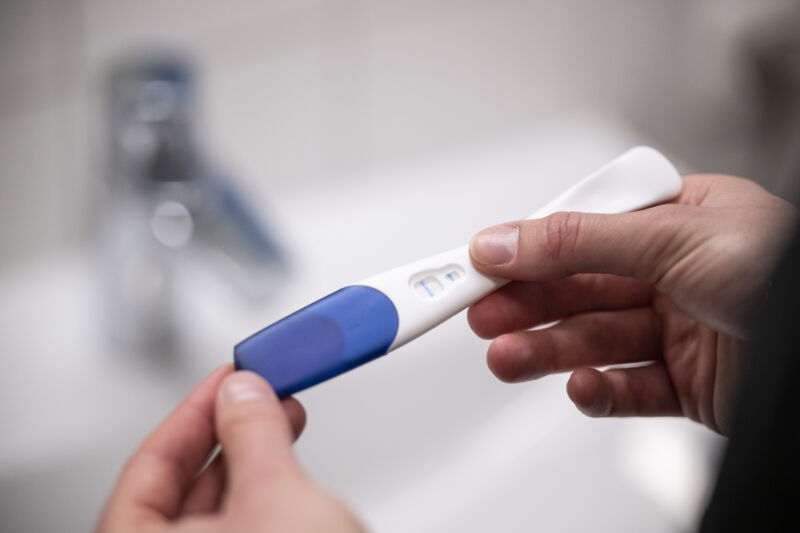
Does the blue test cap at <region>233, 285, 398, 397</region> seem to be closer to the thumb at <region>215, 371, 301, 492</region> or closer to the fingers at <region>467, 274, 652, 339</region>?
the thumb at <region>215, 371, 301, 492</region>

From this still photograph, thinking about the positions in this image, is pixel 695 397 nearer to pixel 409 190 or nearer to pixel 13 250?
pixel 409 190

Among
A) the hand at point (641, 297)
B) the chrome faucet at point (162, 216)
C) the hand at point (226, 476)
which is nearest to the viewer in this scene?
the hand at point (226, 476)

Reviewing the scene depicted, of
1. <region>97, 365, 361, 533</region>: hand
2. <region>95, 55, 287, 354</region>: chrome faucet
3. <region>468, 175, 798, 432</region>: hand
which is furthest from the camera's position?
<region>95, 55, 287, 354</region>: chrome faucet

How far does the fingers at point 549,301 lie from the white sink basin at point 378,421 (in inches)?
5.1

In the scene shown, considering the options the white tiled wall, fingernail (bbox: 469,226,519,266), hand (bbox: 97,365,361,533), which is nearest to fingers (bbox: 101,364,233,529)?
hand (bbox: 97,365,361,533)

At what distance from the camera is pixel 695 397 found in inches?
19.7

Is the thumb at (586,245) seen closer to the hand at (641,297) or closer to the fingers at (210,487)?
the hand at (641,297)

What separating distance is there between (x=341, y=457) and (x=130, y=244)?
0.78 feet

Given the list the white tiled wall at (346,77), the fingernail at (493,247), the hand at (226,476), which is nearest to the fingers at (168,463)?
the hand at (226,476)

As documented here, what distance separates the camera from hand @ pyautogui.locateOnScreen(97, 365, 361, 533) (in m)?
0.28

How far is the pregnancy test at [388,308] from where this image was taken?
0.36 metres

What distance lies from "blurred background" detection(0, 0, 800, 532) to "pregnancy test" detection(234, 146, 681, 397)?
0.67 feet

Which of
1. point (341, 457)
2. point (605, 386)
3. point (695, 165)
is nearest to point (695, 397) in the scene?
point (605, 386)

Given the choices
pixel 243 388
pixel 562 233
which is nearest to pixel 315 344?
pixel 243 388
